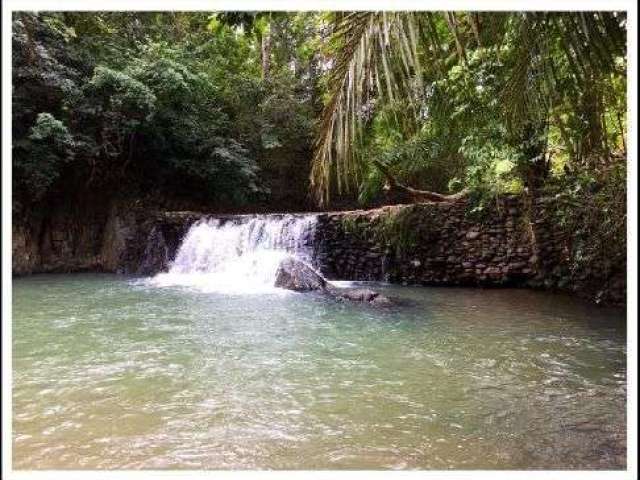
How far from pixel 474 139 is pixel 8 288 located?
6.32 metres

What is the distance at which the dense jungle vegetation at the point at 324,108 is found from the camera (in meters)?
2.25

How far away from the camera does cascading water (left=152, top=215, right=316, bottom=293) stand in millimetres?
9664

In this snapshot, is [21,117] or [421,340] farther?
[21,117]

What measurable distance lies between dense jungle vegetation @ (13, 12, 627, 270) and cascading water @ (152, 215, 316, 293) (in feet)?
5.34

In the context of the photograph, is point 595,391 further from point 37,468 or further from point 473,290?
point 473,290

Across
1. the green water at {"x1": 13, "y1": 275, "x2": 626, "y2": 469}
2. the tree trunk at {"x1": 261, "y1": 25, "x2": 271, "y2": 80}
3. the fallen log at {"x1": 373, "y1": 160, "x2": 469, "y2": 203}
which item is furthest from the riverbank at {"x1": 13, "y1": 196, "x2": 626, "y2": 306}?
the tree trunk at {"x1": 261, "y1": 25, "x2": 271, "y2": 80}

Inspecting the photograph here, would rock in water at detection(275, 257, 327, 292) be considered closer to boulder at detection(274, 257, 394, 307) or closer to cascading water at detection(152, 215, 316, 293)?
boulder at detection(274, 257, 394, 307)

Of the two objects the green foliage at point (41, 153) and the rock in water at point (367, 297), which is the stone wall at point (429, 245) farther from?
the green foliage at point (41, 153)

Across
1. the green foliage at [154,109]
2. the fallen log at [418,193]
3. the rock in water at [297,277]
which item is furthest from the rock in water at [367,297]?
the green foliage at [154,109]

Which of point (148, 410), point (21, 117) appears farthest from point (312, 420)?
point (21, 117)

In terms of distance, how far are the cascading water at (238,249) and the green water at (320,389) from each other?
3380 millimetres
